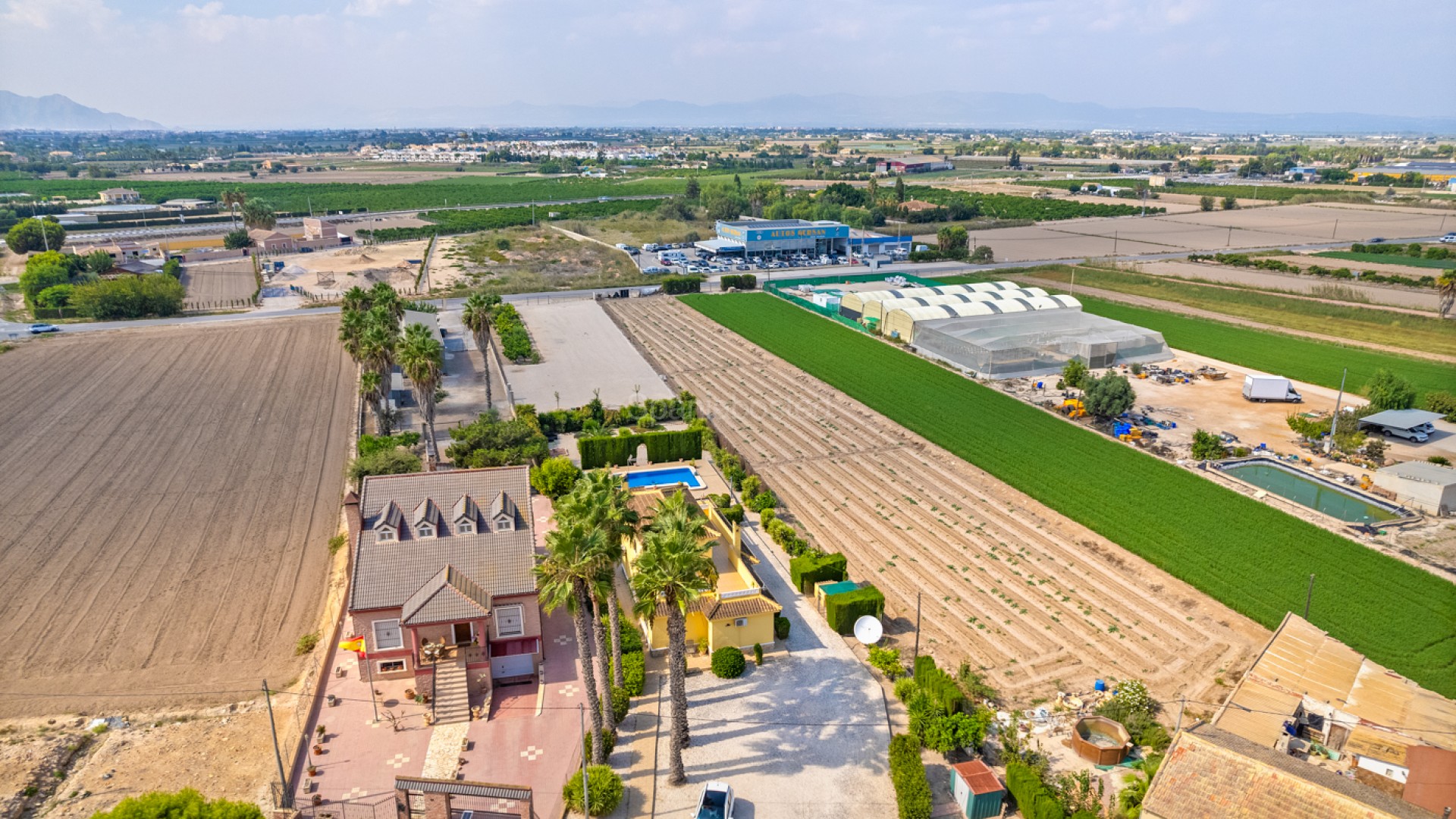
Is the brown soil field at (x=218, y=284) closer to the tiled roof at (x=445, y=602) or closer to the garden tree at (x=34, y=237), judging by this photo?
the garden tree at (x=34, y=237)

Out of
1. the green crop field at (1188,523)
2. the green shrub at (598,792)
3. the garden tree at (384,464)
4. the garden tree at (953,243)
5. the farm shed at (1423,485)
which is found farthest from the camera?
the garden tree at (953,243)

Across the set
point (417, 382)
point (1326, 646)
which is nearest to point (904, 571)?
point (1326, 646)

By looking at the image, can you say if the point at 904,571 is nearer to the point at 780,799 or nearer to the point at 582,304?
the point at 780,799

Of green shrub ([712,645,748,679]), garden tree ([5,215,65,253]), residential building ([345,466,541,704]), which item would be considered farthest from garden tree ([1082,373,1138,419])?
garden tree ([5,215,65,253])

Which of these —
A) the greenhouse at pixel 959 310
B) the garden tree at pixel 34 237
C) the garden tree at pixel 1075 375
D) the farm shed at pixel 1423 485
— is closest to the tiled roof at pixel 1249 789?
the farm shed at pixel 1423 485

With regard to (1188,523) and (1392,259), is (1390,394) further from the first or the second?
(1392,259)

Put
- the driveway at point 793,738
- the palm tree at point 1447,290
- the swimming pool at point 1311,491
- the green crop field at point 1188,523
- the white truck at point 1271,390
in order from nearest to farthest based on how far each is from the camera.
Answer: the driveway at point 793,738, the green crop field at point 1188,523, the swimming pool at point 1311,491, the white truck at point 1271,390, the palm tree at point 1447,290

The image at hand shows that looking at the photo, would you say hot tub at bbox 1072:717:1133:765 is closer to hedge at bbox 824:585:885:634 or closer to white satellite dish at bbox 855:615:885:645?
white satellite dish at bbox 855:615:885:645

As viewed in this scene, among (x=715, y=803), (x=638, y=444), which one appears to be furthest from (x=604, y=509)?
(x=638, y=444)
